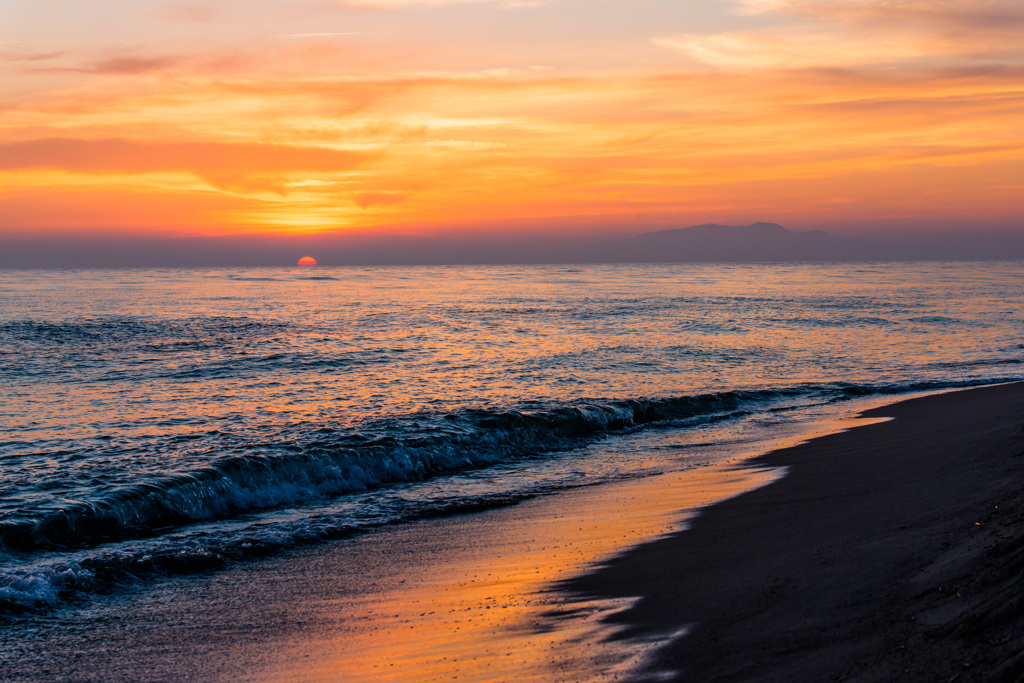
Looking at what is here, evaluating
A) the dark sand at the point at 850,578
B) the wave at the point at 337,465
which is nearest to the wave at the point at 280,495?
the wave at the point at 337,465

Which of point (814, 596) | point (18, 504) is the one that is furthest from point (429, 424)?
point (814, 596)

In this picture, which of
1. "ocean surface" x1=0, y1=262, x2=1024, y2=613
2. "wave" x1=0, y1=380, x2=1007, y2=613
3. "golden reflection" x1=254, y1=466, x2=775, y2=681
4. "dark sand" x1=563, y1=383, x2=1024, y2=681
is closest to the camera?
"dark sand" x1=563, y1=383, x2=1024, y2=681

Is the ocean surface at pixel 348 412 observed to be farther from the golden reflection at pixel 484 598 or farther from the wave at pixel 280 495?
the golden reflection at pixel 484 598

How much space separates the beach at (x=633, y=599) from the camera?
12.8 feet

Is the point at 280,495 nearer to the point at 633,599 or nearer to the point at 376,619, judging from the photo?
the point at 376,619

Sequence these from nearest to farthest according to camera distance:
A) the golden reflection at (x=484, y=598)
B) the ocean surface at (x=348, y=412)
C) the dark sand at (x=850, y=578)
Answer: the dark sand at (x=850, y=578) → the golden reflection at (x=484, y=598) → the ocean surface at (x=348, y=412)

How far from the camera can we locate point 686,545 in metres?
6.79

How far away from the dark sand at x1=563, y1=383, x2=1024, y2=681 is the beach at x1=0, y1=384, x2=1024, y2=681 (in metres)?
0.02

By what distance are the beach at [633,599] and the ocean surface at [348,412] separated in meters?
1.24

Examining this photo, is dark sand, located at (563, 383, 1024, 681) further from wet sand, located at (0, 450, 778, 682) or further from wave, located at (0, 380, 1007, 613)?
wave, located at (0, 380, 1007, 613)

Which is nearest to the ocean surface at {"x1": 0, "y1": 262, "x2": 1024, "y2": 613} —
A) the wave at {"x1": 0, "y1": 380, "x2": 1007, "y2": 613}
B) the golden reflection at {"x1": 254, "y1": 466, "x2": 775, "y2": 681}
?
the wave at {"x1": 0, "y1": 380, "x2": 1007, "y2": 613}

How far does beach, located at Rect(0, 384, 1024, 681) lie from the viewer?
3902mm

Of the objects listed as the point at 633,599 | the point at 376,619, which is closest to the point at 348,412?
the point at 376,619

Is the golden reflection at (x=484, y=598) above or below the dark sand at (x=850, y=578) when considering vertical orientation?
below
